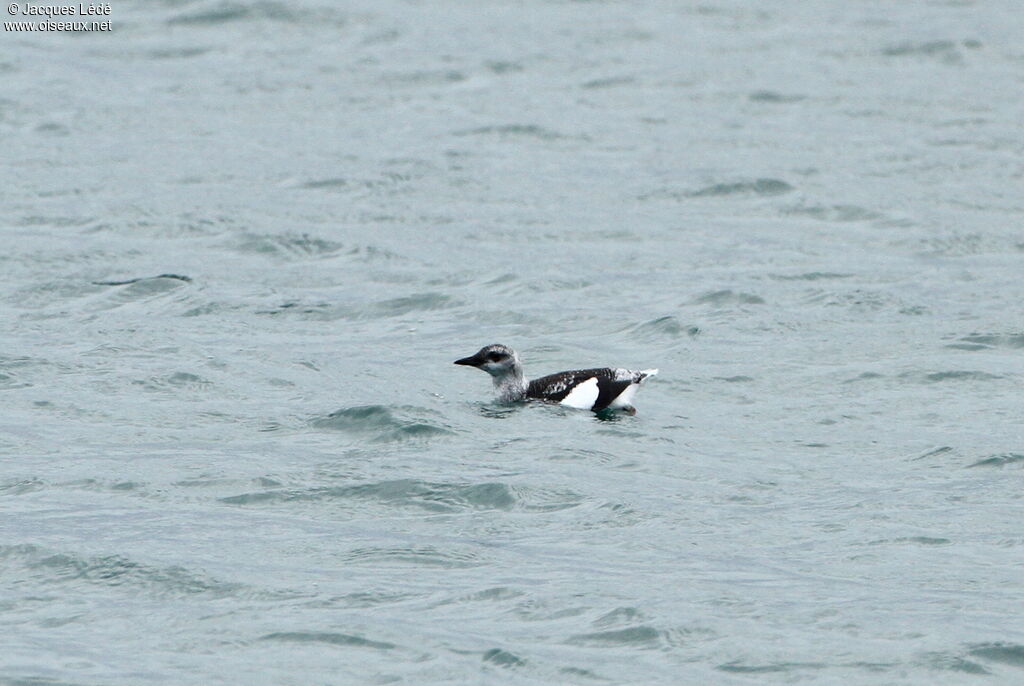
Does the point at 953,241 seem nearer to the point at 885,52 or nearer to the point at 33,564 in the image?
the point at 885,52

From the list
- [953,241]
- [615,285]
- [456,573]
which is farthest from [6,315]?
[953,241]

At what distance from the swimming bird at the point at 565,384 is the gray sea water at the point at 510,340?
268mm

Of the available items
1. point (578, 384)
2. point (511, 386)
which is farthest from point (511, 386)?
point (578, 384)

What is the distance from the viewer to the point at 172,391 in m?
15.9

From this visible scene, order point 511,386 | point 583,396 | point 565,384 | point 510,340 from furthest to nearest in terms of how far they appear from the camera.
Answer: point 510,340, point 511,386, point 565,384, point 583,396

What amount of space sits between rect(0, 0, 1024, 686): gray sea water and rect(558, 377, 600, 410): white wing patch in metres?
0.16

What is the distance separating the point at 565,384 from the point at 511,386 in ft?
2.10

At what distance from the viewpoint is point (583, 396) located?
15.7m

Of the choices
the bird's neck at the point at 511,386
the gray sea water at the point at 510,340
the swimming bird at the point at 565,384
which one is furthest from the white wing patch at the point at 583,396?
the bird's neck at the point at 511,386

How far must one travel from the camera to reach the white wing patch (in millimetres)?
15523

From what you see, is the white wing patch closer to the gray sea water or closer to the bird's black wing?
the bird's black wing

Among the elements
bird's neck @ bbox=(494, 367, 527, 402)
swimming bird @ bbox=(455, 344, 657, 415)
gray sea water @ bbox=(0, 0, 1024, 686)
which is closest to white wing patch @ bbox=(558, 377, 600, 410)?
swimming bird @ bbox=(455, 344, 657, 415)

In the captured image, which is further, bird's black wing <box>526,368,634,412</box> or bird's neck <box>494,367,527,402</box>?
bird's neck <box>494,367,527,402</box>

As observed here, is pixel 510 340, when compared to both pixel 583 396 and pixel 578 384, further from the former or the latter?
pixel 583 396
